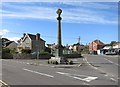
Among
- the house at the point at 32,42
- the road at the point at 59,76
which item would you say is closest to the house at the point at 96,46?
the house at the point at 32,42

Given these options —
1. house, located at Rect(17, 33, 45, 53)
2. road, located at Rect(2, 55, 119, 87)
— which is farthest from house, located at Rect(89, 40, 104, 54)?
road, located at Rect(2, 55, 119, 87)

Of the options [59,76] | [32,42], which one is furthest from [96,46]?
[59,76]

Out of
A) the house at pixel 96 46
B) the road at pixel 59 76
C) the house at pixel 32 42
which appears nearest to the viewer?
the road at pixel 59 76

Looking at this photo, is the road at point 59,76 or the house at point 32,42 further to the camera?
the house at point 32,42

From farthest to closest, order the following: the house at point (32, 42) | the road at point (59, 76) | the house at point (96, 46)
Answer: the house at point (96, 46) < the house at point (32, 42) < the road at point (59, 76)

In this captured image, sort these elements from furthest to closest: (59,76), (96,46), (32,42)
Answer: (96,46), (32,42), (59,76)

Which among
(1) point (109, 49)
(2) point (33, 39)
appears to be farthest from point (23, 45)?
(1) point (109, 49)

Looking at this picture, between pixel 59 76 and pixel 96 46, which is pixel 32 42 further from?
pixel 59 76

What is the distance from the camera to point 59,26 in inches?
1686

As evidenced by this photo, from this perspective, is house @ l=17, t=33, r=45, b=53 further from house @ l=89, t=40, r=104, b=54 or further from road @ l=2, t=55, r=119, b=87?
road @ l=2, t=55, r=119, b=87

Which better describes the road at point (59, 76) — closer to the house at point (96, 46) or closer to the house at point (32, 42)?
the house at point (32, 42)

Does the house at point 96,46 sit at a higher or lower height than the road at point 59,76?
higher

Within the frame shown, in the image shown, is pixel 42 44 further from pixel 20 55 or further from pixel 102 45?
pixel 102 45

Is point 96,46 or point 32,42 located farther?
point 96,46
